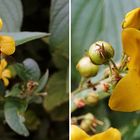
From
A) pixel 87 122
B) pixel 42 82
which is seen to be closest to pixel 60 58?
pixel 42 82

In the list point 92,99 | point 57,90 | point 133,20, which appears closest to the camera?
point 133,20

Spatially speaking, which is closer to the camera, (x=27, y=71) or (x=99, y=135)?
(x=99, y=135)

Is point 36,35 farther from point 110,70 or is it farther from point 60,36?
point 110,70

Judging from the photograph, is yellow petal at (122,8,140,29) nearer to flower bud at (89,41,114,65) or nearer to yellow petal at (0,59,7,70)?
flower bud at (89,41,114,65)

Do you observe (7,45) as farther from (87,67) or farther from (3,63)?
(87,67)

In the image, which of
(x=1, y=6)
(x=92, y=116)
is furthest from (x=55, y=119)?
(x=1, y=6)

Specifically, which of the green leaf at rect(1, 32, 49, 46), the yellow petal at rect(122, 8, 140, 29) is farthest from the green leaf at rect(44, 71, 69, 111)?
the yellow petal at rect(122, 8, 140, 29)

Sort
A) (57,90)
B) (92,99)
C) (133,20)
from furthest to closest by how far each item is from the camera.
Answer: (57,90) < (92,99) < (133,20)
